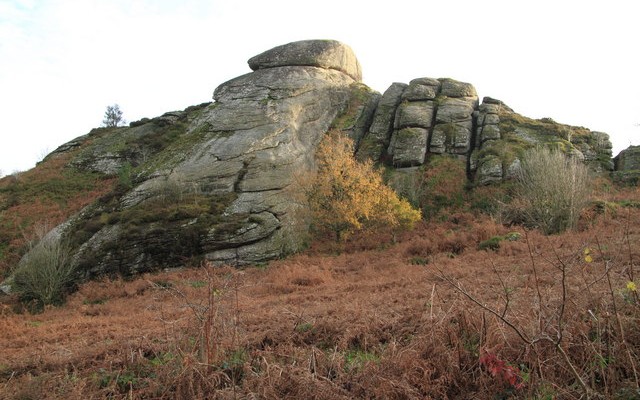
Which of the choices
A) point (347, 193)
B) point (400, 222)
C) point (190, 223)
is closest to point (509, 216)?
point (400, 222)

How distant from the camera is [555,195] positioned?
85.3ft

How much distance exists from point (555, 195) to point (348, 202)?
13.2 m

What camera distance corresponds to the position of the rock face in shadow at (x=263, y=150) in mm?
27625

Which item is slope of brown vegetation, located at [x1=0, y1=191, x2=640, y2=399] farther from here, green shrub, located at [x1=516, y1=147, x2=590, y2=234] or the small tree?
the small tree

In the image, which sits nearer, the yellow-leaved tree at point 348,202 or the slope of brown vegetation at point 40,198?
the yellow-leaved tree at point 348,202

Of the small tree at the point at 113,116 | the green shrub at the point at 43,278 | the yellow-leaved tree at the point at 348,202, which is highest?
the small tree at the point at 113,116

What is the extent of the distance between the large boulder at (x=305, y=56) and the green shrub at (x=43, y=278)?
98.9ft

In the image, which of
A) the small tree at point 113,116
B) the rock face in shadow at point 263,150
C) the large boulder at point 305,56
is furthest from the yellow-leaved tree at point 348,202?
the small tree at point 113,116

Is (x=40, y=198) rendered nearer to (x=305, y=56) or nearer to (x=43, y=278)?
(x=43, y=278)

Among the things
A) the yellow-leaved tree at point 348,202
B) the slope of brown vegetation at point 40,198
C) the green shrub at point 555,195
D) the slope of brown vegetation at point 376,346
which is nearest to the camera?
the slope of brown vegetation at point 376,346

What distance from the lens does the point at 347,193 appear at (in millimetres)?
30172

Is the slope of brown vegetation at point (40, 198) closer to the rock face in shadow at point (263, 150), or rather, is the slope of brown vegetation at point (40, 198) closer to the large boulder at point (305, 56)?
the rock face in shadow at point (263, 150)

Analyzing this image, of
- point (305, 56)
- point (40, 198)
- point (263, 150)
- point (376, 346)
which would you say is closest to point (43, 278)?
point (263, 150)

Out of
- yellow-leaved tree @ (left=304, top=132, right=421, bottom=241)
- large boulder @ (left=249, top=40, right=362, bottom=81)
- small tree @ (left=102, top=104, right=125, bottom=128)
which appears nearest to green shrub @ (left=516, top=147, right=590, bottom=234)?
yellow-leaved tree @ (left=304, top=132, right=421, bottom=241)
